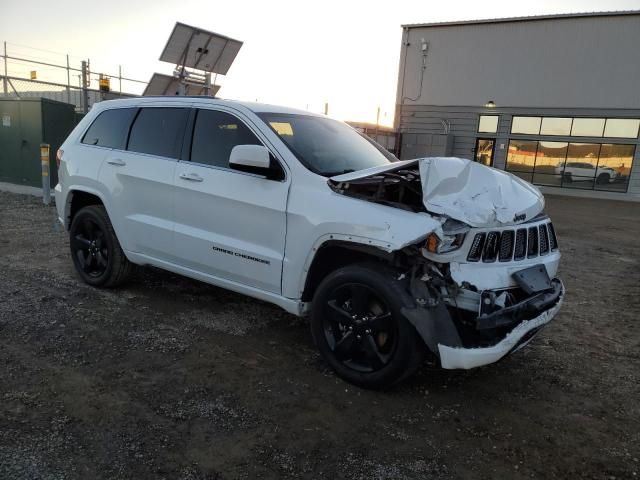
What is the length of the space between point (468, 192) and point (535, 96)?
22.8 meters

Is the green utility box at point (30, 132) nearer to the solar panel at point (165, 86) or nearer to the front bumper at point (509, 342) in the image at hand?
the solar panel at point (165, 86)

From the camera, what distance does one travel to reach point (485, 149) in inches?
980

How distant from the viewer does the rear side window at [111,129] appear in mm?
4816

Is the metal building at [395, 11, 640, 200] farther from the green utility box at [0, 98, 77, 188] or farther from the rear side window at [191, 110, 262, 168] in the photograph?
the rear side window at [191, 110, 262, 168]

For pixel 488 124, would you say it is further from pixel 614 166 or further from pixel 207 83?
pixel 207 83

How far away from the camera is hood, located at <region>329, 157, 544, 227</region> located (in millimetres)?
2986

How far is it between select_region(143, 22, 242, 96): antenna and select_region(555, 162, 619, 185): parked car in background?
17.9m

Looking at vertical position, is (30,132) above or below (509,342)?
above

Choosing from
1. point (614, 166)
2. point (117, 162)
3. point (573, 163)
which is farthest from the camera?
point (573, 163)

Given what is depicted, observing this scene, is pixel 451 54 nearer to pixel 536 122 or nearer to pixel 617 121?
pixel 536 122

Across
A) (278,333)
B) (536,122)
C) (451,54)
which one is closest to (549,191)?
(536,122)

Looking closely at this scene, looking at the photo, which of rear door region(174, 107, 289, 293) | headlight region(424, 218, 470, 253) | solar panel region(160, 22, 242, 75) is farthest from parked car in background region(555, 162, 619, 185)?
headlight region(424, 218, 470, 253)

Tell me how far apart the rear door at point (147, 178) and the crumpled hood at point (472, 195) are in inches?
88.9

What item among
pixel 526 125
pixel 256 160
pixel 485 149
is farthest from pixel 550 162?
pixel 256 160
